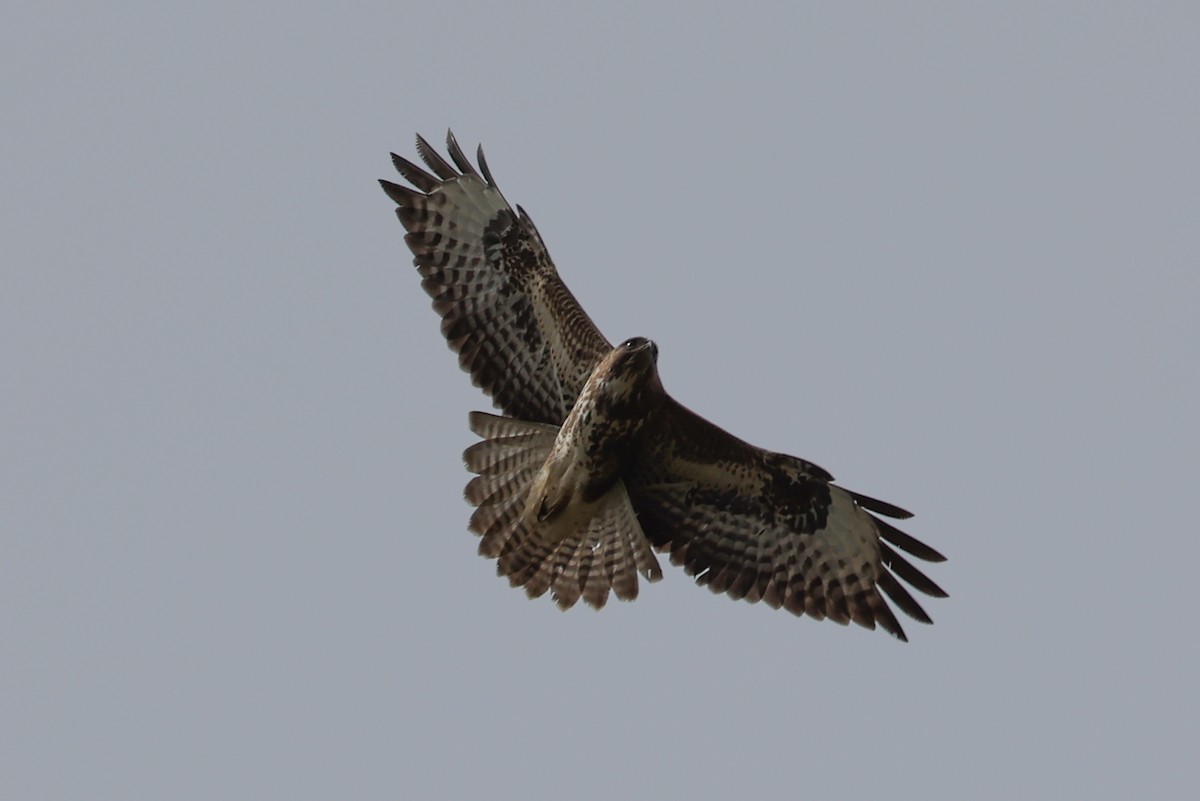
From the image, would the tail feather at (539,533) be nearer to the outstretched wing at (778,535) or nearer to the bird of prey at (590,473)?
the bird of prey at (590,473)

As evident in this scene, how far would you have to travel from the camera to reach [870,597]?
12.1m

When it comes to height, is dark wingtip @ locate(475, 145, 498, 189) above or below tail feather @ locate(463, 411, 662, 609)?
above

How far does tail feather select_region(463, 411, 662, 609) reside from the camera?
1166 cm

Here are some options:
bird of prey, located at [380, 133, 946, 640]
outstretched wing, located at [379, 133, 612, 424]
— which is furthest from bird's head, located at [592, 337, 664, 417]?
outstretched wing, located at [379, 133, 612, 424]

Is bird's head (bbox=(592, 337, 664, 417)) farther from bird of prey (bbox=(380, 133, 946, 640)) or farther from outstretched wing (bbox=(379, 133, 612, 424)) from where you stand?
outstretched wing (bbox=(379, 133, 612, 424))

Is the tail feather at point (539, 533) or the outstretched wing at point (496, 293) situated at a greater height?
the outstretched wing at point (496, 293)

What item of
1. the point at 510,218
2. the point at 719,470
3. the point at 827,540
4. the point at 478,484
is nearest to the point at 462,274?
the point at 510,218

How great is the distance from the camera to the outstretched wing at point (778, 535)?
1199 centimetres

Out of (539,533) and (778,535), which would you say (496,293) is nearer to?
(539,533)

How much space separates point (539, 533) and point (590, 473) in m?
0.56

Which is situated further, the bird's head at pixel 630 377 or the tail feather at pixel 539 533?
the tail feather at pixel 539 533

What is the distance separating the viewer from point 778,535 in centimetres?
1221

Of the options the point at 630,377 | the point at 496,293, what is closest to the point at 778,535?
the point at 630,377

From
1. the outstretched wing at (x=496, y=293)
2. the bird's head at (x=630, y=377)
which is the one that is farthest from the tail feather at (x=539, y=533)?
the bird's head at (x=630, y=377)
